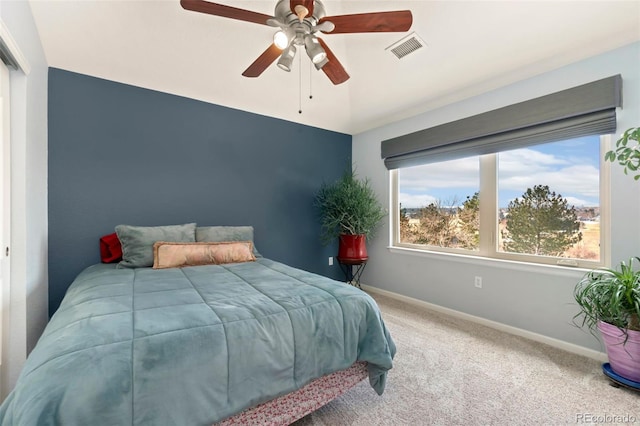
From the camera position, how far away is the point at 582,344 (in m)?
2.25

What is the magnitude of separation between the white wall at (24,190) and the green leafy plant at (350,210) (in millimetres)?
2722

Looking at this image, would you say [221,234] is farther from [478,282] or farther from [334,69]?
[478,282]

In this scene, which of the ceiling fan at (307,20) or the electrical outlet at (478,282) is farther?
the electrical outlet at (478,282)

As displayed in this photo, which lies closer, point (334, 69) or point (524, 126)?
point (334, 69)

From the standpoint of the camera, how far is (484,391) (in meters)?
1.77

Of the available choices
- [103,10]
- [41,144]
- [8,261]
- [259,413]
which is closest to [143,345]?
A: [259,413]

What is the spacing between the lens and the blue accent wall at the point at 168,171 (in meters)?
2.47

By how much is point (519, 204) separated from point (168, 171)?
357 centimetres

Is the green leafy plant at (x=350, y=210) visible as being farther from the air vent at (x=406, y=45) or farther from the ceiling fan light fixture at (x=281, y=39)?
the ceiling fan light fixture at (x=281, y=39)

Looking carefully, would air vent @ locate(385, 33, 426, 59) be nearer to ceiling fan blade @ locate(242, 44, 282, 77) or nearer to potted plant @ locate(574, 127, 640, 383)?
ceiling fan blade @ locate(242, 44, 282, 77)

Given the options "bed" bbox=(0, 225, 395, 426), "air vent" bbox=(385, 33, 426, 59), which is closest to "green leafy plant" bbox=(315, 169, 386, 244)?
"air vent" bbox=(385, 33, 426, 59)

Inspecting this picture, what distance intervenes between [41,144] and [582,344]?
4634mm

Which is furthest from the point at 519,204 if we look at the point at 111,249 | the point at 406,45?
the point at 111,249

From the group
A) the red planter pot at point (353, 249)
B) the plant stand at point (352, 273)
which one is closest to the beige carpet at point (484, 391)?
the red planter pot at point (353, 249)
